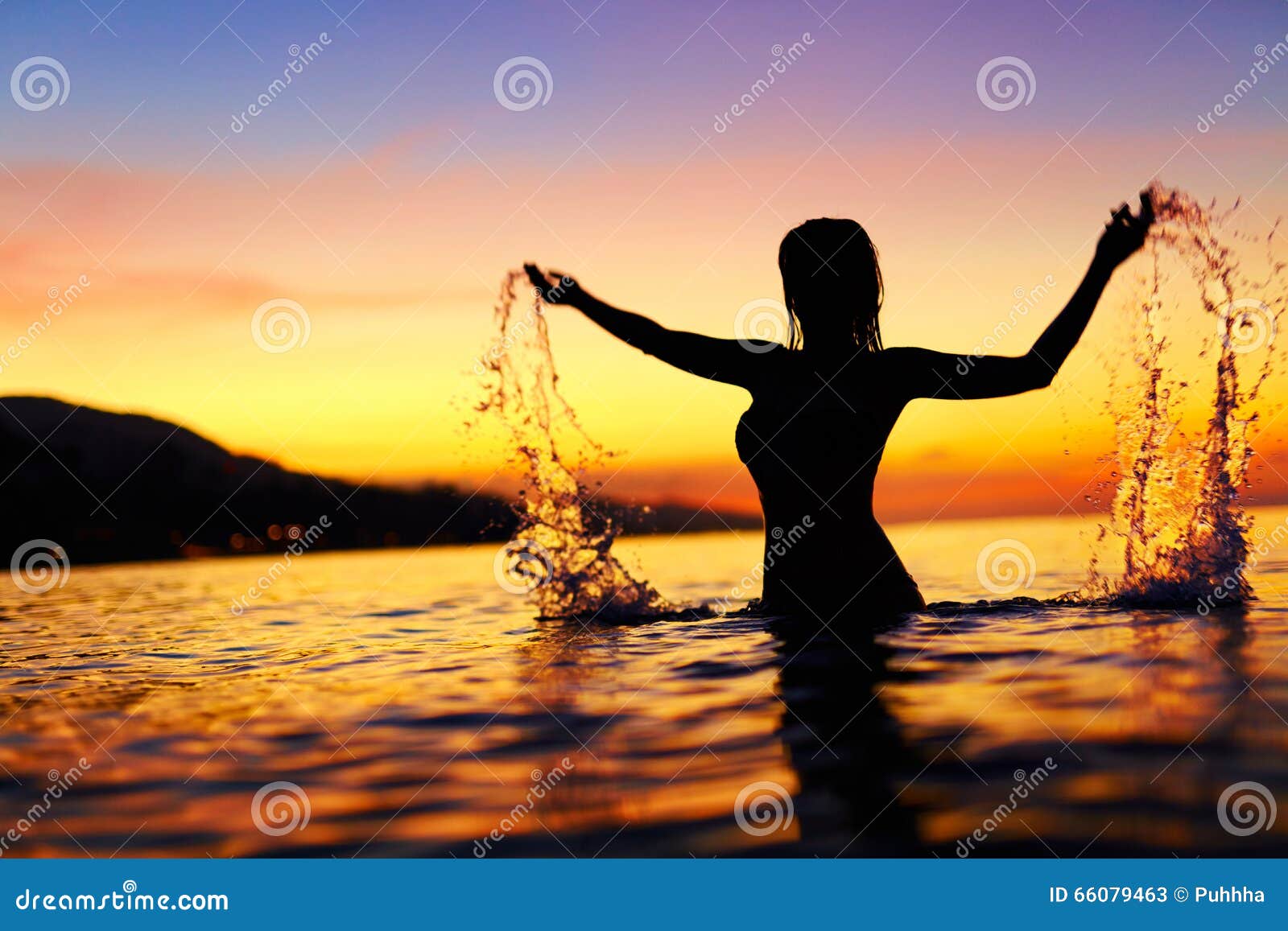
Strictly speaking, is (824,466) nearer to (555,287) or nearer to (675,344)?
(675,344)

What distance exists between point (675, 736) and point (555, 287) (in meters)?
2.96

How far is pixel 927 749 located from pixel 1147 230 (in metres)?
3.51

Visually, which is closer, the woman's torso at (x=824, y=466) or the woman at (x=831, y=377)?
the woman at (x=831, y=377)

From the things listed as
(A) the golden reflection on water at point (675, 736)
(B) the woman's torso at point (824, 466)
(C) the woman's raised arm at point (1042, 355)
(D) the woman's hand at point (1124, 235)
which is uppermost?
(D) the woman's hand at point (1124, 235)

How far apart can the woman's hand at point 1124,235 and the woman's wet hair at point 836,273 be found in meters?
1.22

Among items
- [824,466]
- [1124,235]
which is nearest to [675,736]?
[824,466]

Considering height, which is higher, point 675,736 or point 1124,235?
point 1124,235

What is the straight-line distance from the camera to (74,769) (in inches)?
159

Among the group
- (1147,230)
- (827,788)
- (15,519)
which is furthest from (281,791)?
(15,519)

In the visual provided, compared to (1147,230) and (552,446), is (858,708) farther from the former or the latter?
(552,446)

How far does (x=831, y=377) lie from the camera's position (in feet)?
18.4

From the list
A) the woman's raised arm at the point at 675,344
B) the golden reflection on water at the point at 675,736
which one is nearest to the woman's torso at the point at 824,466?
the woman's raised arm at the point at 675,344

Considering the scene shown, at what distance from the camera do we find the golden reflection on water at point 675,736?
297cm

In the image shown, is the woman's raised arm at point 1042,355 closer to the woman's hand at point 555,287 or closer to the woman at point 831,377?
the woman at point 831,377
